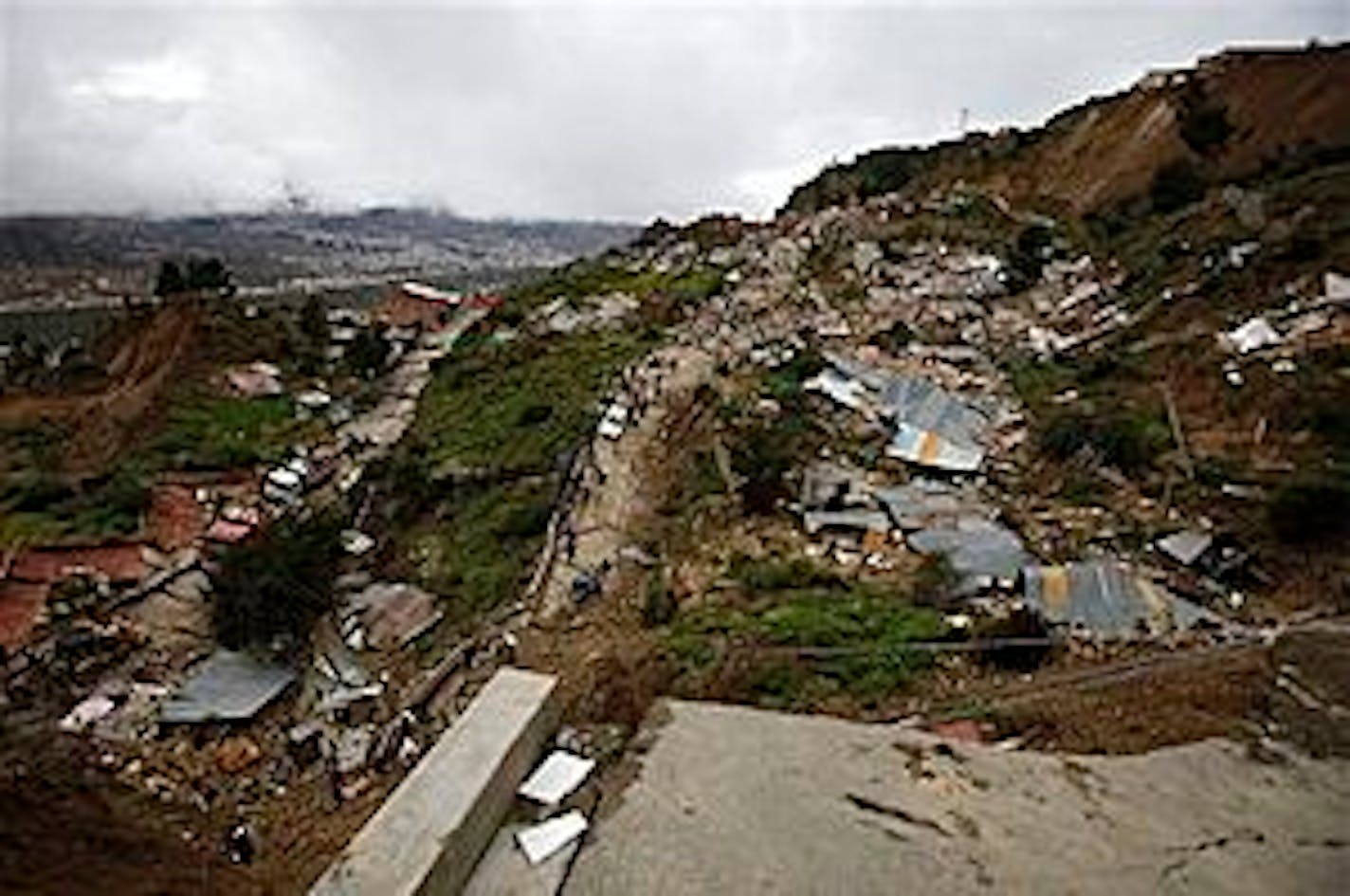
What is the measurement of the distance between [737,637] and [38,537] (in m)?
12.4

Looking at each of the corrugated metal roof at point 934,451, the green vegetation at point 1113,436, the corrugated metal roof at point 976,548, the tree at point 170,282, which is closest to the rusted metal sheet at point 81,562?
the corrugated metal roof at point 934,451

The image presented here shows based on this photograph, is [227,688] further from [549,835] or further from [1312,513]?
[1312,513]

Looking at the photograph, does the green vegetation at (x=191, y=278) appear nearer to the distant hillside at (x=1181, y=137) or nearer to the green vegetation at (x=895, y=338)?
the distant hillside at (x=1181, y=137)

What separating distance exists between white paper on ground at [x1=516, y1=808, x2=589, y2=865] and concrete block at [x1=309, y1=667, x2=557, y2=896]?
0.13 metres

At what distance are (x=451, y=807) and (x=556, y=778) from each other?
500 mm

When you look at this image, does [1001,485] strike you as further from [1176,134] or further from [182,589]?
[1176,134]

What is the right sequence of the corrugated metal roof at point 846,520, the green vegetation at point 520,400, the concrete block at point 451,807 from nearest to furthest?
the concrete block at point 451,807, the corrugated metal roof at point 846,520, the green vegetation at point 520,400

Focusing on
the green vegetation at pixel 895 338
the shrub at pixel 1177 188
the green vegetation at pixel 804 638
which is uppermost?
the shrub at pixel 1177 188

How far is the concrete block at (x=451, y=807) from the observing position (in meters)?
3.38

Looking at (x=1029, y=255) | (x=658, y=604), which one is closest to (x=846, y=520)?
(x=658, y=604)

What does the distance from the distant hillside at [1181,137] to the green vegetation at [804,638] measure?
16435 millimetres

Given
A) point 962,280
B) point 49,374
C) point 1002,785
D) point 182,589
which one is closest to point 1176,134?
point 962,280

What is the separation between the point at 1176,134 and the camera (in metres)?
24.0

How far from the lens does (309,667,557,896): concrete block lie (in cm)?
338
